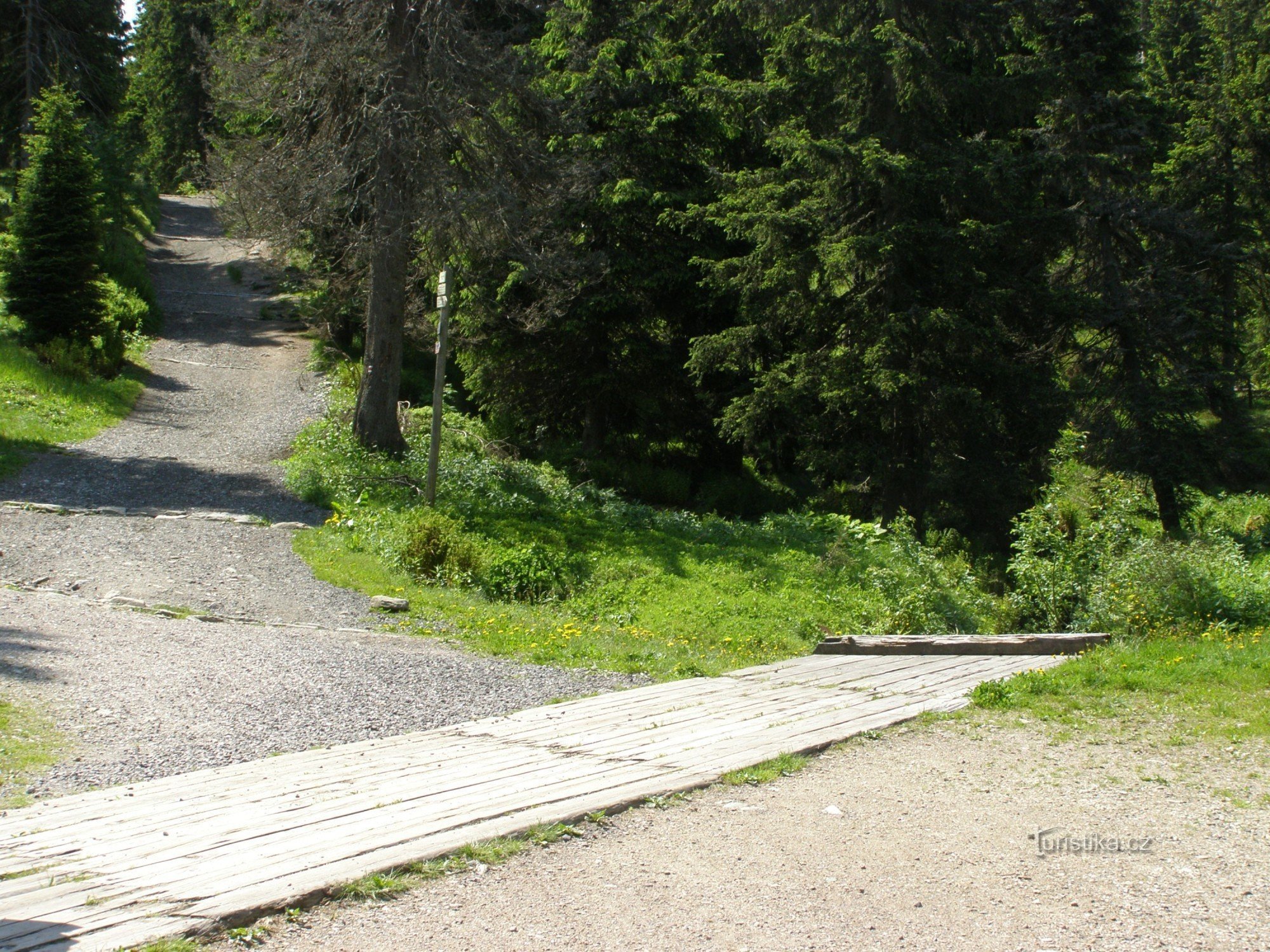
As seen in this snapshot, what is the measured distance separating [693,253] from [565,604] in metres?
11.8

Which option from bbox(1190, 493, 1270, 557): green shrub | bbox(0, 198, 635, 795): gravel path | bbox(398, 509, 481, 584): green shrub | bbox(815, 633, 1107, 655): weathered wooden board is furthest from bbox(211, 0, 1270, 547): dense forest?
bbox(815, 633, 1107, 655): weathered wooden board

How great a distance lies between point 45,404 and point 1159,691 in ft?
61.9

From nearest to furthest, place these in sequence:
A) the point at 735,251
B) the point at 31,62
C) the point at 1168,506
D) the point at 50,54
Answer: the point at 1168,506
the point at 735,251
the point at 31,62
the point at 50,54

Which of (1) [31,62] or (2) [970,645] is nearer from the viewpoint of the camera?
(2) [970,645]

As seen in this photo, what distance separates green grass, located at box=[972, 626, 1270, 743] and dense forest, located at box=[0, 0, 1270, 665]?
6248 mm

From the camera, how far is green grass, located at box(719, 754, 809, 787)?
5.14m

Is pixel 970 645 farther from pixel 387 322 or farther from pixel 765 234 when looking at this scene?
pixel 387 322

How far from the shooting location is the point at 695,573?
13.2 m

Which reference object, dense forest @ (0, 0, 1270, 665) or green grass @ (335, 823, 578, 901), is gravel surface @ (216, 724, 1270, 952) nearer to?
Answer: green grass @ (335, 823, 578, 901)

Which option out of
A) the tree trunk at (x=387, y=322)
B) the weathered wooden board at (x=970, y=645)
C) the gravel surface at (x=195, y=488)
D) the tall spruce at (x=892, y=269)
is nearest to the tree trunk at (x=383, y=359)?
the tree trunk at (x=387, y=322)

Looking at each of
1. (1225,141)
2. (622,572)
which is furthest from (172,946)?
(1225,141)

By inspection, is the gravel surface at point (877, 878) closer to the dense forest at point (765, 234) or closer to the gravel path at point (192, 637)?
the gravel path at point (192, 637)

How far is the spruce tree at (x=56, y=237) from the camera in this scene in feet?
71.9

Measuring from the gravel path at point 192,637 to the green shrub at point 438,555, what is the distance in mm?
1185
